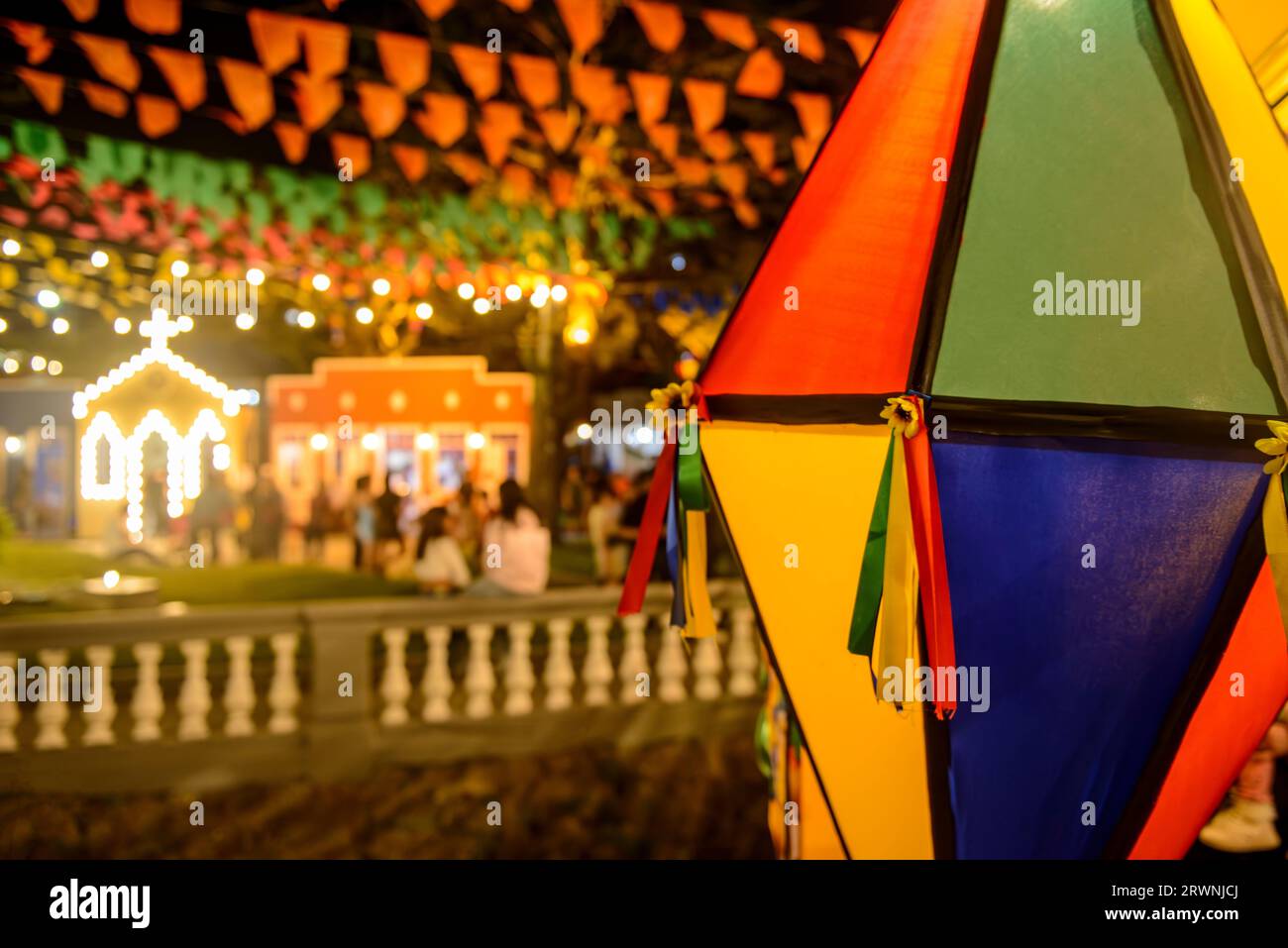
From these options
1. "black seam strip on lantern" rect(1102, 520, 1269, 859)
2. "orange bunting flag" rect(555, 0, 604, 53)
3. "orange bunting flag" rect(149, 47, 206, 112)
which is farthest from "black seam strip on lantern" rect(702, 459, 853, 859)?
"orange bunting flag" rect(149, 47, 206, 112)

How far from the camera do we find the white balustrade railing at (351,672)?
470cm

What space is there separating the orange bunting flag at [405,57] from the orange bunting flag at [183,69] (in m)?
1.02

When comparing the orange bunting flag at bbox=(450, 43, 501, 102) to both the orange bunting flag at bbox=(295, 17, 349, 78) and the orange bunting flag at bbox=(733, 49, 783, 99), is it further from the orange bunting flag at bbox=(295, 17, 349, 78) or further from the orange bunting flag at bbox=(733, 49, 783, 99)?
the orange bunting flag at bbox=(733, 49, 783, 99)

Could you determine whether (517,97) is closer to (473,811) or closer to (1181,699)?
(473,811)

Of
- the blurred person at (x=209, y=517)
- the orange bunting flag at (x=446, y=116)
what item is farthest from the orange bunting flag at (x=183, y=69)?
the blurred person at (x=209, y=517)

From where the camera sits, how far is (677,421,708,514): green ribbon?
208 centimetres

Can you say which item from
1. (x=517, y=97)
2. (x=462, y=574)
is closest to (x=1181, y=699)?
(x=462, y=574)

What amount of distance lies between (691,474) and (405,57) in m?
3.74

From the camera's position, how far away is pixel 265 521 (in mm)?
12844

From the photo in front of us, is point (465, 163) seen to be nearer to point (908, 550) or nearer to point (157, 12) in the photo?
point (157, 12)

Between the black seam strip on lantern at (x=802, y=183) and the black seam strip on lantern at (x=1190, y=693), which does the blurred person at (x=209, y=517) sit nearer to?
the black seam strip on lantern at (x=802, y=183)

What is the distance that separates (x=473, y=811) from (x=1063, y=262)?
4.04 meters

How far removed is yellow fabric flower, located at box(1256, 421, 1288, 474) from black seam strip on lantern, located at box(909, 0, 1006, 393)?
0.54m
